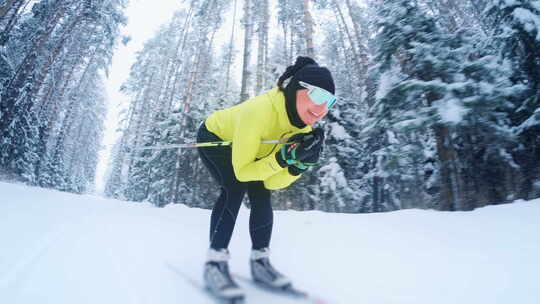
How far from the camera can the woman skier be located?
194 centimetres

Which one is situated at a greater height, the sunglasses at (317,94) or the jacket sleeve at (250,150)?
the sunglasses at (317,94)

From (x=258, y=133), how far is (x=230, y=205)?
0.66m

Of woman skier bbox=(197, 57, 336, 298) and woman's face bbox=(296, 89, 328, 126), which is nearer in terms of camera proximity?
woman skier bbox=(197, 57, 336, 298)

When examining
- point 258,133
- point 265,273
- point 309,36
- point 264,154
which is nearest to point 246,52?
point 309,36

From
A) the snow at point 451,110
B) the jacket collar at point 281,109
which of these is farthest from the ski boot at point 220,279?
the snow at point 451,110

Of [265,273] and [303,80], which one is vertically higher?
[303,80]

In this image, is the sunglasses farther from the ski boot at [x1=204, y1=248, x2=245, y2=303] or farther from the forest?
the forest

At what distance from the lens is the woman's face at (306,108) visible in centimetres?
207

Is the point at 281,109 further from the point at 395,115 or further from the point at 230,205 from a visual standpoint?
the point at 395,115

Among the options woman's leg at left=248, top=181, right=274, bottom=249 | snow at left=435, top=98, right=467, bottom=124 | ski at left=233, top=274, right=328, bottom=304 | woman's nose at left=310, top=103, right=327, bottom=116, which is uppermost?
snow at left=435, top=98, right=467, bottom=124

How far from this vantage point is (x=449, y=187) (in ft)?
14.4

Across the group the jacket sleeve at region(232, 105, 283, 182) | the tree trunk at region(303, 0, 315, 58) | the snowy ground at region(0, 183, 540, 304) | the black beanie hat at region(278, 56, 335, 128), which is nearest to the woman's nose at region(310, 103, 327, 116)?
the black beanie hat at region(278, 56, 335, 128)

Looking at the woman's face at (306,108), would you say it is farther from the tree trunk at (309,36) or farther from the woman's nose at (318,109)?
the tree trunk at (309,36)

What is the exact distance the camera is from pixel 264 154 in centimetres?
237
